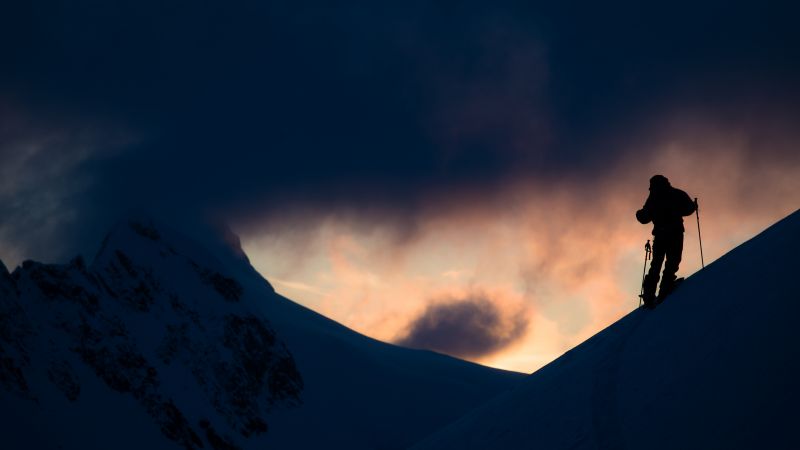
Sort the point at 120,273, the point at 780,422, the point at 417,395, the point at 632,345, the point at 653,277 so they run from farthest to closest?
the point at 417,395, the point at 120,273, the point at 653,277, the point at 632,345, the point at 780,422

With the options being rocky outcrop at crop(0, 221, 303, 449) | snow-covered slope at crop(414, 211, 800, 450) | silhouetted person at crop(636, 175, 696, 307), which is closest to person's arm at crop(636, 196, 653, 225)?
silhouetted person at crop(636, 175, 696, 307)

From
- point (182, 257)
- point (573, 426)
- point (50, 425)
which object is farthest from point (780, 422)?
point (182, 257)

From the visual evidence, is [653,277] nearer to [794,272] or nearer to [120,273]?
[794,272]

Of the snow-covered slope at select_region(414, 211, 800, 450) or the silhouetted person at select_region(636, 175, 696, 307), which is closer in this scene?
the snow-covered slope at select_region(414, 211, 800, 450)

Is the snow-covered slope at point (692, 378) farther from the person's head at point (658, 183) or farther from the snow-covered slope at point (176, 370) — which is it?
the snow-covered slope at point (176, 370)

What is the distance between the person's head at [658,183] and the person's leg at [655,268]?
997 mm

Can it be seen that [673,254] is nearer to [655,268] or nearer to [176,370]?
[655,268]

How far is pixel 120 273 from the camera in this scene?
521 feet

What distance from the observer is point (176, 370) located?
146000 millimetres

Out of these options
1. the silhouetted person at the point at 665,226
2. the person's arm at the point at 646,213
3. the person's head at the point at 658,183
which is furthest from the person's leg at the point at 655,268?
the person's head at the point at 658,183

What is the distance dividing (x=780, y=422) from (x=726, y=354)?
2147mm

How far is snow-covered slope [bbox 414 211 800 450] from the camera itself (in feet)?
25.3

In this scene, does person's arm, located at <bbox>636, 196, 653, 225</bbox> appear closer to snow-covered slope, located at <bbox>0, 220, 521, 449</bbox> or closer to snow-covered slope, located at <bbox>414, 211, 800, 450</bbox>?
snow-covered slope, located at <bbox>414, 211, 800, 450</bbox>

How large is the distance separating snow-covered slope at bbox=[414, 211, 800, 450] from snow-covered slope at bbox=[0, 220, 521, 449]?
90.4m
